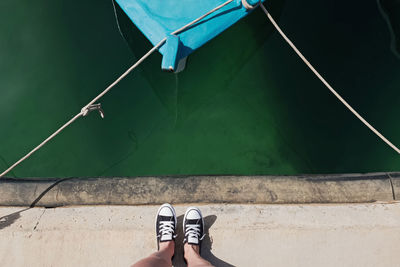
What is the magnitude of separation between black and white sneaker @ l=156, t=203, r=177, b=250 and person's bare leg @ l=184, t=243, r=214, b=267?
0.11 metres

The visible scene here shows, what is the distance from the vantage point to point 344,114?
2.69 meters

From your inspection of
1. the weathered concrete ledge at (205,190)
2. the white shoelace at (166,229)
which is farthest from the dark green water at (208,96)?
the white shoelace at (166,229)

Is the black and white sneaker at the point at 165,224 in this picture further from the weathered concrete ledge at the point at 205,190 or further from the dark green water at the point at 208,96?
the dark green water at the point at 208,96

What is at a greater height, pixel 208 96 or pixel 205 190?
pixel 208 96

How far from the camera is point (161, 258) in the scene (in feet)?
5.71

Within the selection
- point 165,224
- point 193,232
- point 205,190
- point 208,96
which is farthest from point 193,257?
point 208,96

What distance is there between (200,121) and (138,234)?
1121mm

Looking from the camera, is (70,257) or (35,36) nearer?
(70,257)

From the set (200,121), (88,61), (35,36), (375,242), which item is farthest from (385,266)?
(35,36)

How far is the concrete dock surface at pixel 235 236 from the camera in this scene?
184 centimetres

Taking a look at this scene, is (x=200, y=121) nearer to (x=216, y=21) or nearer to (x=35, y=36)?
(x=216, y=21)

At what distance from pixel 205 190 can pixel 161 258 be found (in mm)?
490

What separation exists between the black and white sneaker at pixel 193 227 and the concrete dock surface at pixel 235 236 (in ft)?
0.22

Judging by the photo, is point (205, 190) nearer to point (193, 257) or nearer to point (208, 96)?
point (193, 257)
